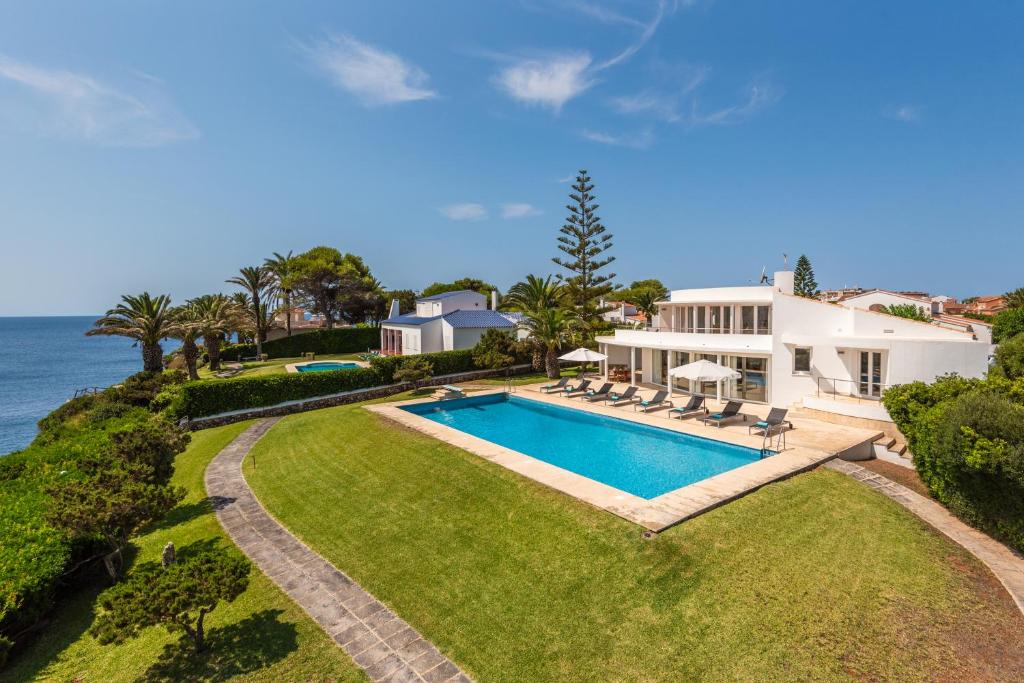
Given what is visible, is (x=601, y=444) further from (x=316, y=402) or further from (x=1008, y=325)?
(x=1008, y=325)

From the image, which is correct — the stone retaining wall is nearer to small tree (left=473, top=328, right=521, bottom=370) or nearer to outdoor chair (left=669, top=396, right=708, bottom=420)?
small tree (left=473, top=328, right=521, bottom=370)

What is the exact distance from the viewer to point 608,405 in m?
19.9

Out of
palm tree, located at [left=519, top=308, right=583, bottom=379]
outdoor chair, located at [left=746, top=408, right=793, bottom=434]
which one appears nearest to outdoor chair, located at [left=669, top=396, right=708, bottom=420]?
outdoor chair, located at [left=746, top=408, right=793, bottom=434]

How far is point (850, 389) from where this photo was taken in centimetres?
1736

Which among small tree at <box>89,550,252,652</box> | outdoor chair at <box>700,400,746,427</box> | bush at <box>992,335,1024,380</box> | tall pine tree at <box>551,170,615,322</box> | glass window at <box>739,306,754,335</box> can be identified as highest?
tall pine tree at <box>551,170,615,322</box>

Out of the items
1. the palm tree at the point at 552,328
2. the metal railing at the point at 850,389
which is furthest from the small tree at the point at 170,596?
the palm tree at the point at 552,328

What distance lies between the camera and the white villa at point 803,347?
50.5 ft

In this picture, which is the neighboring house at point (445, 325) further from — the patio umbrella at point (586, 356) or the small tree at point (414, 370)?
the patio umbrella at point (586, 356)

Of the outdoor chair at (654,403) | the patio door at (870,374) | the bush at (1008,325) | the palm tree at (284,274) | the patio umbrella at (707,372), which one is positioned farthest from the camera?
the palm tree at (284,274)

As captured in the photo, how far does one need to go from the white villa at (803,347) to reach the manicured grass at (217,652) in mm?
16370

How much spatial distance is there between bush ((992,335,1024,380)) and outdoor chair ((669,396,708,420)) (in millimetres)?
7837

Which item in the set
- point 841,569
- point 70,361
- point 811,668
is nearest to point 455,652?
point 811,668

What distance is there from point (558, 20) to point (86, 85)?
16961 mm

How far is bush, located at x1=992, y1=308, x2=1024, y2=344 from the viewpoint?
76.8 ft
